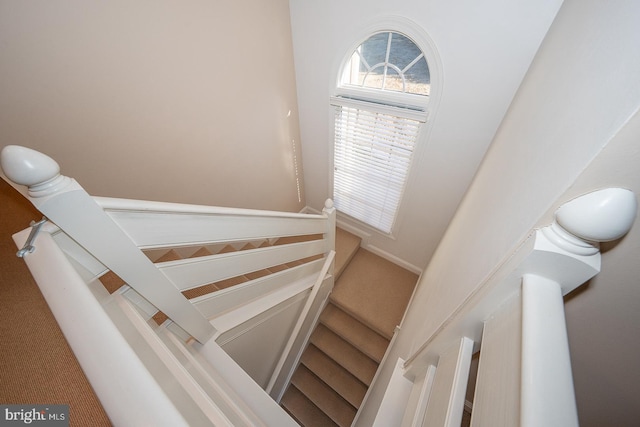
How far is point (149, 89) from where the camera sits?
4.32 ft

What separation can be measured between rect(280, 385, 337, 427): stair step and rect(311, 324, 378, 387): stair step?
0.50 meters

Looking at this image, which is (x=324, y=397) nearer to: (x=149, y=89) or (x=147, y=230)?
(x=147, y=230)

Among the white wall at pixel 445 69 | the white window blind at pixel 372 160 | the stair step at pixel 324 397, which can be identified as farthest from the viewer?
the stair step at pixel 324 397

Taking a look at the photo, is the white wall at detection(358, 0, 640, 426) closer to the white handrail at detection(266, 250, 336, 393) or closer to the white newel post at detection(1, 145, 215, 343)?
the white newel post at detection(1, 145, 215, 343)

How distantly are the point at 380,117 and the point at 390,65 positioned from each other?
39 cm

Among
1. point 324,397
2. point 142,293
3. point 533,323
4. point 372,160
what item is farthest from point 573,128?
point 324,397

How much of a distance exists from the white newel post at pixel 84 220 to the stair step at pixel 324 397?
218 cm

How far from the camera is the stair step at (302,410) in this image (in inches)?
89.6

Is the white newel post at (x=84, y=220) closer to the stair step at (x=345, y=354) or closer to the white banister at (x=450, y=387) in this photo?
the white banister at (x=450, y=387)

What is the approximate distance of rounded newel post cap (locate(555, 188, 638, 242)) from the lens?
0.30 metres

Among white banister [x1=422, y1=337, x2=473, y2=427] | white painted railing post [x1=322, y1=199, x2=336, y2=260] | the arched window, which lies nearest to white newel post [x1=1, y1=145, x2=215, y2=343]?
white banister [x1=422, y1=337, x2=473, y2=427]

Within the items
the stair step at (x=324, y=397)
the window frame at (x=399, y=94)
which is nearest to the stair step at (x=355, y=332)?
the stair step at (x=324, y=397)

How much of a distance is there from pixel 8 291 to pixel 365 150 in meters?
2.47

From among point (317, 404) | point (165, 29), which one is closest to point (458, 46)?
point (165, 29)
